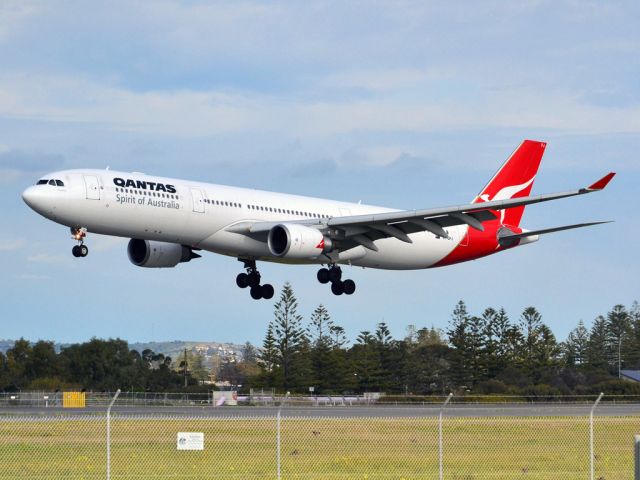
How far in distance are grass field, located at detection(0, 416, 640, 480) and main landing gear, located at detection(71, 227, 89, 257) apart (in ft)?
19.8

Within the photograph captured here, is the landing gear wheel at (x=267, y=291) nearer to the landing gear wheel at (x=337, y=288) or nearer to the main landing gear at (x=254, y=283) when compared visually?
the main landing gear at (x=254, y=283)

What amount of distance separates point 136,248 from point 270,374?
4041 centimetres

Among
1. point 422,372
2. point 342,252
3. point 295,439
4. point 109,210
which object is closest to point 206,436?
point 295,439

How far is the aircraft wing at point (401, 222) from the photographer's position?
4538 centimetres

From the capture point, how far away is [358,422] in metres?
39.8

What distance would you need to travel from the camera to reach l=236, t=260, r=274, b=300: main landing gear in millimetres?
51875

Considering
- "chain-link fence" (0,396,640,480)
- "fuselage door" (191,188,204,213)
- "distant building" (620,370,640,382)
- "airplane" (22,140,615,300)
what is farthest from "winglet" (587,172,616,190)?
"distant building" (620,370,640,382)

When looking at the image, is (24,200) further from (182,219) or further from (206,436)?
(206,436)

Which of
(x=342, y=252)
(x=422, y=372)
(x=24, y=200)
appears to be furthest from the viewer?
(x=422, y=372)

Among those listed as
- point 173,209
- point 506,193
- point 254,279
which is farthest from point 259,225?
point 506,193

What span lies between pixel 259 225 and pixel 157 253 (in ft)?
18.6

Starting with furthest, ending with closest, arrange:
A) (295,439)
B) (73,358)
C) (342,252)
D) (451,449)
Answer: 1. (73,358)
2. (342,252)
3. (295,439)
4. (451,449)

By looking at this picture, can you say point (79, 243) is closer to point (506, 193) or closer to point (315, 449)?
point (315, 449)

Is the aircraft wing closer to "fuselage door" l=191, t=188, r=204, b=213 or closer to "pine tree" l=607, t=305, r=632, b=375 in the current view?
"fuselage door" l=191, t=188, r=204, b=213
